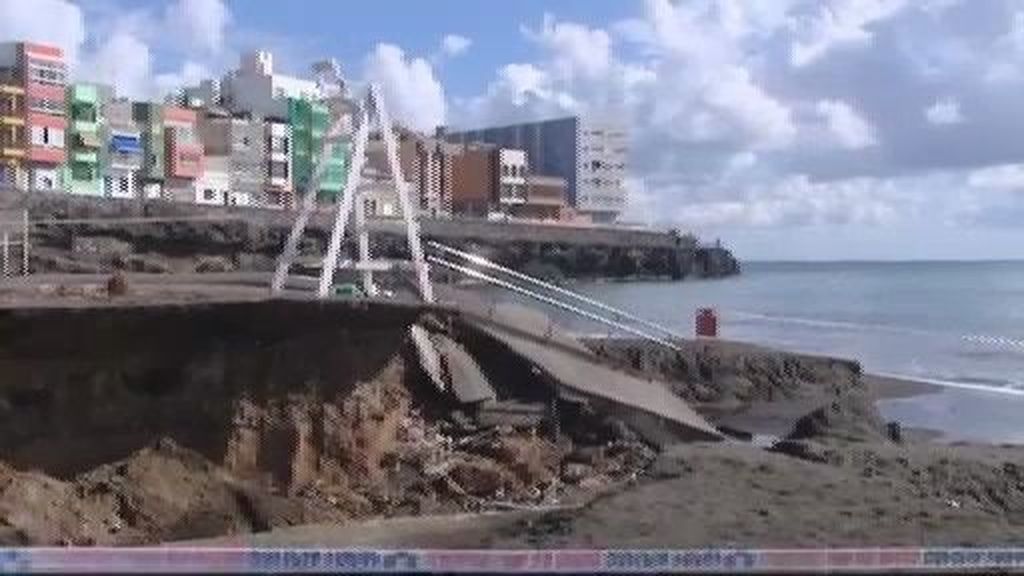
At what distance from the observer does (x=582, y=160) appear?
150 meters

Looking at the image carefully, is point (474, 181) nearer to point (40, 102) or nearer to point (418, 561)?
point (40, 102)

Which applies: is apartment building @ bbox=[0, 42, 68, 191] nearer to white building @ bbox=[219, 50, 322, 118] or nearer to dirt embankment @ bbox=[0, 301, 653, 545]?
white building @ bbox=[219, 50, 322, 118]

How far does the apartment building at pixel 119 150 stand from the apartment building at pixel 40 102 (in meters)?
4.35

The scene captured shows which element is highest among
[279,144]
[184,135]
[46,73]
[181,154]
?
[46,73]

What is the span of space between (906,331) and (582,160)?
304 feet

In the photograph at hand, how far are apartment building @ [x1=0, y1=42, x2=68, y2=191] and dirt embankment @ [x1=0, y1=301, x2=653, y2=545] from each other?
67345 millimetres

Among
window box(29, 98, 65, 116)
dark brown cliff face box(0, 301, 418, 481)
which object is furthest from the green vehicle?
window box(29, 98, 65, 116)

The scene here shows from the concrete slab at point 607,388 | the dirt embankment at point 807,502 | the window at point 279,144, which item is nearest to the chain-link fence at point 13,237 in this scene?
the concrete slab at point 607,388

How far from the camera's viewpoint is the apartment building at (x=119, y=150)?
8825 centimetres

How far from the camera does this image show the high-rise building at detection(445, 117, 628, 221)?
15050cm

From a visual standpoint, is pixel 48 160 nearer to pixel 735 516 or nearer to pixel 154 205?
pixel 154 205

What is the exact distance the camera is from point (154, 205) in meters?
76.9

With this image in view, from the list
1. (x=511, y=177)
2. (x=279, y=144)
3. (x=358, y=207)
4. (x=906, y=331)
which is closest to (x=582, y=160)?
(x=511, y=177)

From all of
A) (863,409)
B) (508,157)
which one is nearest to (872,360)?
(863,409)
